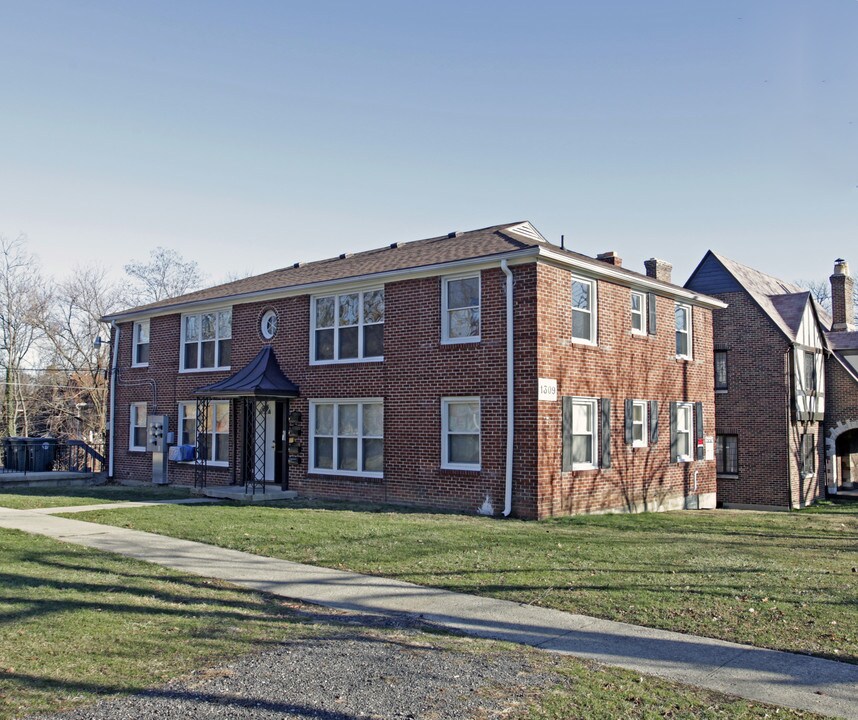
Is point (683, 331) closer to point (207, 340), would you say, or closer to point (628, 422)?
point (628, 422)

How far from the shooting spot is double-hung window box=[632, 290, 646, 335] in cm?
1902

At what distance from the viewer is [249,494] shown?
18.3m

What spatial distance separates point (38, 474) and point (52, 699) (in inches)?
819

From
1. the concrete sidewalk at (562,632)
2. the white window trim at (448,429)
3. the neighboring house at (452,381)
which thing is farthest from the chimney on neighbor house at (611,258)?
the concrete sidewalk at (562,632)

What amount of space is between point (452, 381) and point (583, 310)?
331 centimetres

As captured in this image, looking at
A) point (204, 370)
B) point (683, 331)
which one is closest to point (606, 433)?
point (683, 331)

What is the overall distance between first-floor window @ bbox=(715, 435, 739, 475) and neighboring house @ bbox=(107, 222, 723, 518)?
5.94 meters

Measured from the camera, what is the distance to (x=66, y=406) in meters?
47.6

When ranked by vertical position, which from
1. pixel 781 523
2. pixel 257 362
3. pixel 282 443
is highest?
pixel 257 362

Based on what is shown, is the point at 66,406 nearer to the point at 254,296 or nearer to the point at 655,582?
the point at 254,296

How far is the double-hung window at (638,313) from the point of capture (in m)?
19.0

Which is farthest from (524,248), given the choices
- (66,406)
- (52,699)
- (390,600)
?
(66,406)

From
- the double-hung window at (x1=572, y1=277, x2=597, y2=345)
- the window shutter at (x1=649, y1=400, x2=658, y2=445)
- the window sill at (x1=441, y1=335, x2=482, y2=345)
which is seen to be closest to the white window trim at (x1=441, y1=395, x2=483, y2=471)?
the window sill at (x1=441, y1=335, x2=482, y2=345)

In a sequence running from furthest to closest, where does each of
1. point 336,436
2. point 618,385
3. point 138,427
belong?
point 138,427 → point 336,436 → point 618,385
